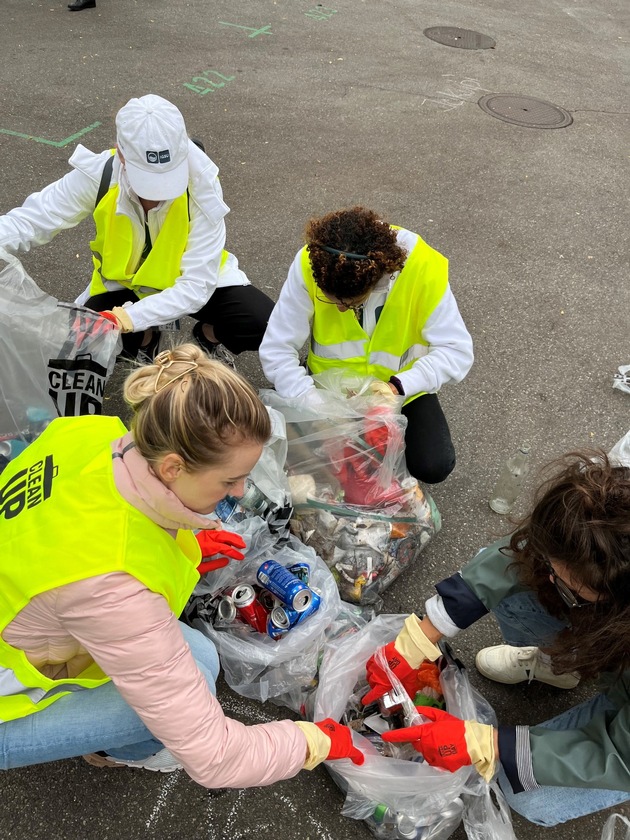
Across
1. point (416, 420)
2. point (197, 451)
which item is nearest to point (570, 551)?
point (197, 451)

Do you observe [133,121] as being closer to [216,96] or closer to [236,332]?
[236,332]

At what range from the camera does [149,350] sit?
297 centimetres

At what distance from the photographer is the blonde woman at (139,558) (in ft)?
4.19

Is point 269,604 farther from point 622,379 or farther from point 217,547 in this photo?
point 622,379

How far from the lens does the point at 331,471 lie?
7.59 feet

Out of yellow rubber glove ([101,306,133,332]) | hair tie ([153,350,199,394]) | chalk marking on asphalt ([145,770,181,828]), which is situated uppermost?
→ hair tie ([153,350,199,394])

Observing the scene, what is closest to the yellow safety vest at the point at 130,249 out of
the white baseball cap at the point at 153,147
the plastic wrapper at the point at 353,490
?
the white baseball cap at the point at 153,147

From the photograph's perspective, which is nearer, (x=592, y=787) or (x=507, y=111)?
(x=592, y=787)

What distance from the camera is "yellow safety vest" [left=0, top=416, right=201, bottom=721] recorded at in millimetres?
1290

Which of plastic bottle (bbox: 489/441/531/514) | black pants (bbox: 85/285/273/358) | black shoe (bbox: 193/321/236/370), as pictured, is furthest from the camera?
black shoe (bbox: 193/321/236/370)

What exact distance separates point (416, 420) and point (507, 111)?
4671mm

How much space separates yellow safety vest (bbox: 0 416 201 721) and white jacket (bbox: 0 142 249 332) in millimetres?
1161

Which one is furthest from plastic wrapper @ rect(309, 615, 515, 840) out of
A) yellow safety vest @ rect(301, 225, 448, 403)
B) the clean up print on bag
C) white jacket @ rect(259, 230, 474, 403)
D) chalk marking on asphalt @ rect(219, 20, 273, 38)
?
chalk marking on asphalt @ rect(219, 20, 273, 38)

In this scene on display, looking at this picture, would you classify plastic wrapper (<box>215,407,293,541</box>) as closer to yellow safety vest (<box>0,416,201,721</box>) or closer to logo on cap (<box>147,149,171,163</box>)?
yellow safety vest (<box>0,416,201,721</box>)
